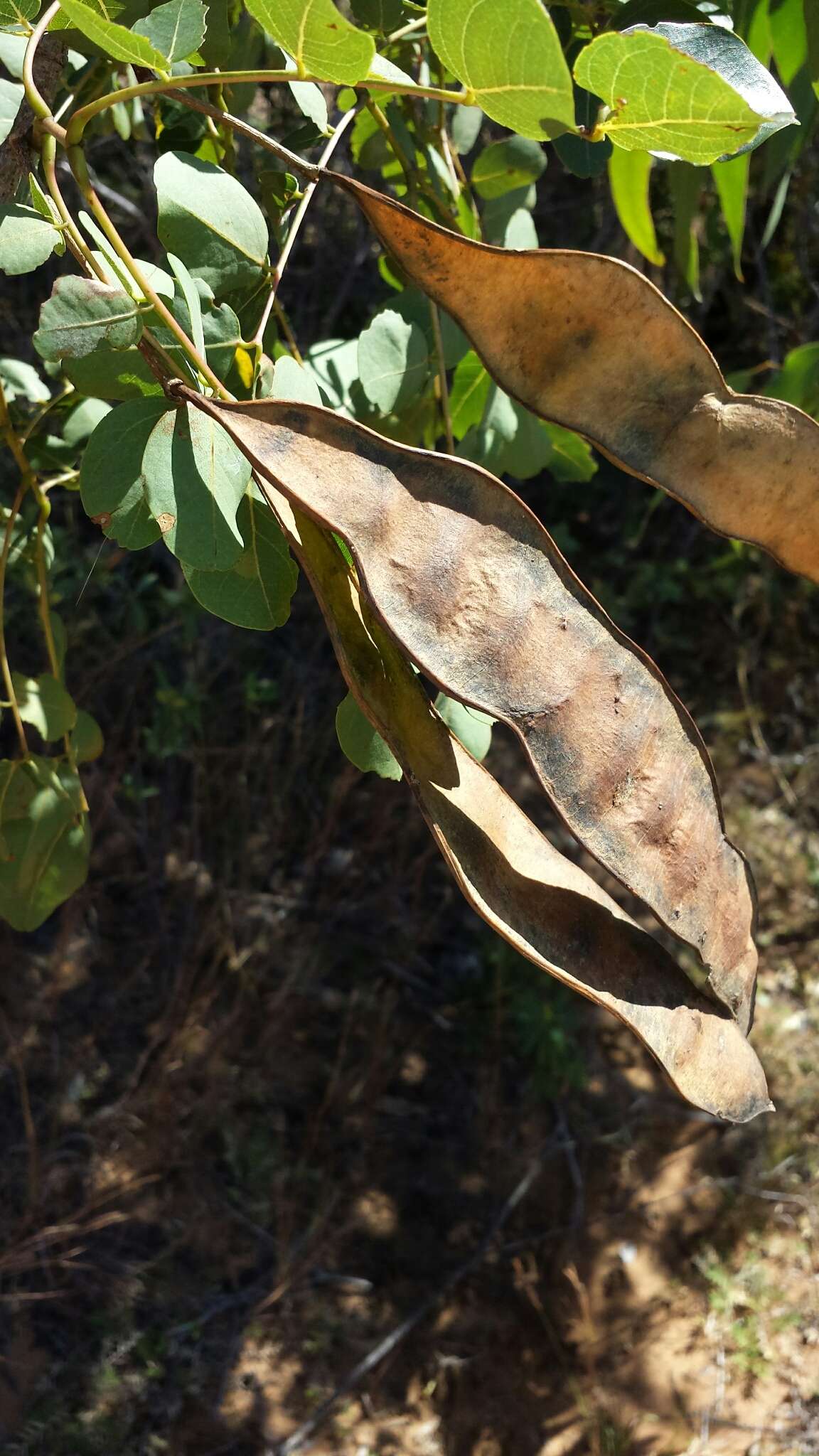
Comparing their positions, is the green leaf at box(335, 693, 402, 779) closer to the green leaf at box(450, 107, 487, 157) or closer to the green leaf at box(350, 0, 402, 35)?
the green leaf at box(350, 0, 402, 35)

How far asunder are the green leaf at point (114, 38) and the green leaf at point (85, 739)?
0.54 meters

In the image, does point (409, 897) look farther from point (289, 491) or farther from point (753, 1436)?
point (289, 491)

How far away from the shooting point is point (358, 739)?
0.71m

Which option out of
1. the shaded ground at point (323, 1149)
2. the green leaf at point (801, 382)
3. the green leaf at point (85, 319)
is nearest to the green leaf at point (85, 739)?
the green leaf at point (85, 319)

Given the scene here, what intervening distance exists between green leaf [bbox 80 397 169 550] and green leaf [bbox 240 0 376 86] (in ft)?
0.58

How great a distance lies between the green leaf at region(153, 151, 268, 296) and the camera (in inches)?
24.6

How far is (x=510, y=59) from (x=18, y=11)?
27 cm

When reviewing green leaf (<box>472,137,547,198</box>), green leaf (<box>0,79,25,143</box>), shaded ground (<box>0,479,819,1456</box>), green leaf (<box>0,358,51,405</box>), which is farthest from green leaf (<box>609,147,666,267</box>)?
shaded ground (<box>0,479,819,1456</box>)

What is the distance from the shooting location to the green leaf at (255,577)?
636 millimetres

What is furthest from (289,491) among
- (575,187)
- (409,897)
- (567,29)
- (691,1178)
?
(575,187)

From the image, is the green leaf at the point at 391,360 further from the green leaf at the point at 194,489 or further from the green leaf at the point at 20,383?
the green leaf at the point at 20,383

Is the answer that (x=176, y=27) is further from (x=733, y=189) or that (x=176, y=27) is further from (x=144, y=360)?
(x=733, y=189)

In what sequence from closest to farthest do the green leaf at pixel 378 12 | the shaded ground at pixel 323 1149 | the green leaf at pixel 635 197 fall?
the green leaf at pixel 378 12
the green leaf at pixel 635 197
the shaded ground at pixel 323 1149

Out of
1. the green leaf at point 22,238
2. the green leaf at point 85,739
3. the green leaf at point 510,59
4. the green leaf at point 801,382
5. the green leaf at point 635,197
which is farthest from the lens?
the green leaf at point 635,197
